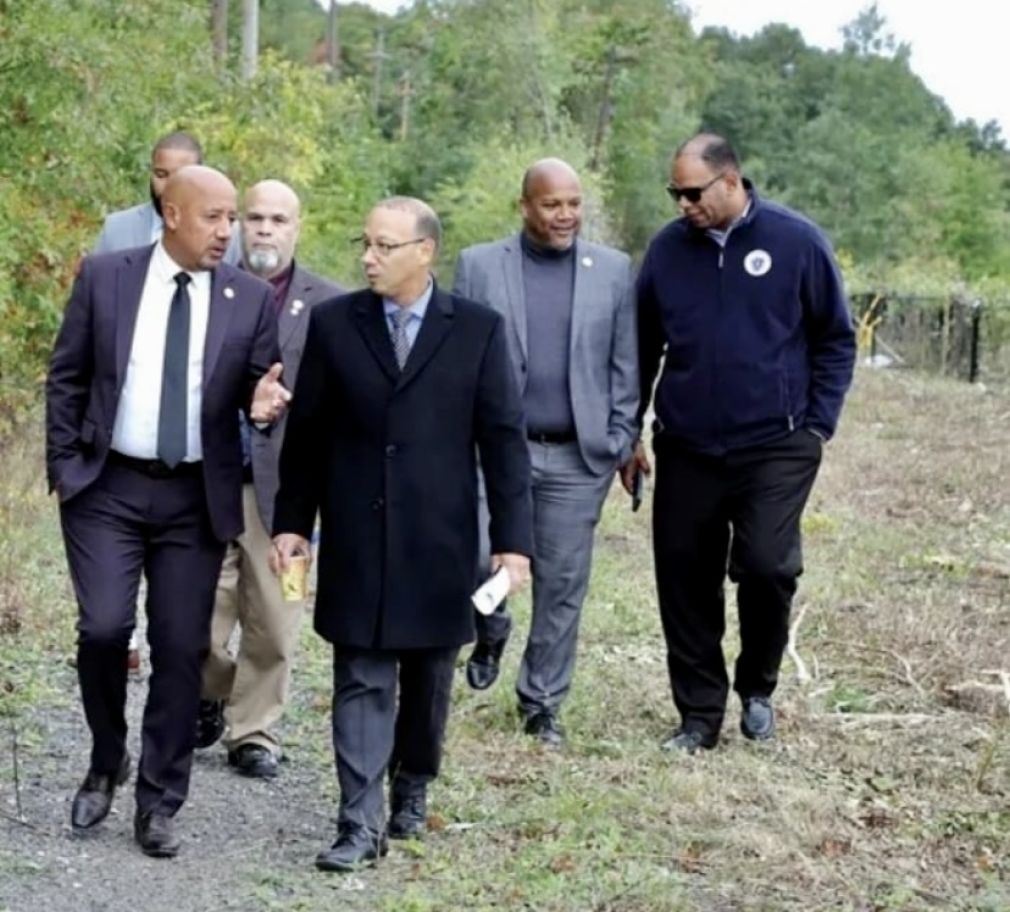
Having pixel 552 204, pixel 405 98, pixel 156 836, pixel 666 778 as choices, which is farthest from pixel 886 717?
pixel 405 98

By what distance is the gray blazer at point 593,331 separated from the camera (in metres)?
7.77

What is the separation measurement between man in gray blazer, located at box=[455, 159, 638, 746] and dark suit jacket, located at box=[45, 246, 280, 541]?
1.54 m

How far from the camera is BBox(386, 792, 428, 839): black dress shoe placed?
6.56 meters

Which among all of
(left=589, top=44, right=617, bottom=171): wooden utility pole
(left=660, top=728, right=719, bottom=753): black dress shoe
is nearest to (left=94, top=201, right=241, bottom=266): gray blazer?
(left=660, top=728, right=719, bottom=753): black dress shoe

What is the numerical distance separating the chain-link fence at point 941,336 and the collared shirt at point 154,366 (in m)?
30.2

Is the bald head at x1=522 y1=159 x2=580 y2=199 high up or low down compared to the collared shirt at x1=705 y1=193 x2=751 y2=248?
up

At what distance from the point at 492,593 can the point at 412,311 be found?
0.87 metres

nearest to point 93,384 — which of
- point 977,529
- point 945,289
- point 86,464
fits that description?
point 86,464

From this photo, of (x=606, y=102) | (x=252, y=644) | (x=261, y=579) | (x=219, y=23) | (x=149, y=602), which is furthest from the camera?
(x=606, y=102)

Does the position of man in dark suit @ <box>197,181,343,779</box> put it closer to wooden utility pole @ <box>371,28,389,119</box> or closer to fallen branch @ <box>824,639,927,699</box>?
fallen branch @ <box>824,639,927,699</box>

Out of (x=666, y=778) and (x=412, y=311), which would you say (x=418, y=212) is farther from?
(x=666, y=778)

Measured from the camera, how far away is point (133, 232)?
7.58 m

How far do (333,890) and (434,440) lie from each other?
1.33 m

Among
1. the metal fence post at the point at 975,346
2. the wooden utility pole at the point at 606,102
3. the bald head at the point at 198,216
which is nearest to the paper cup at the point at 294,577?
the bald head at the point at 198,216
